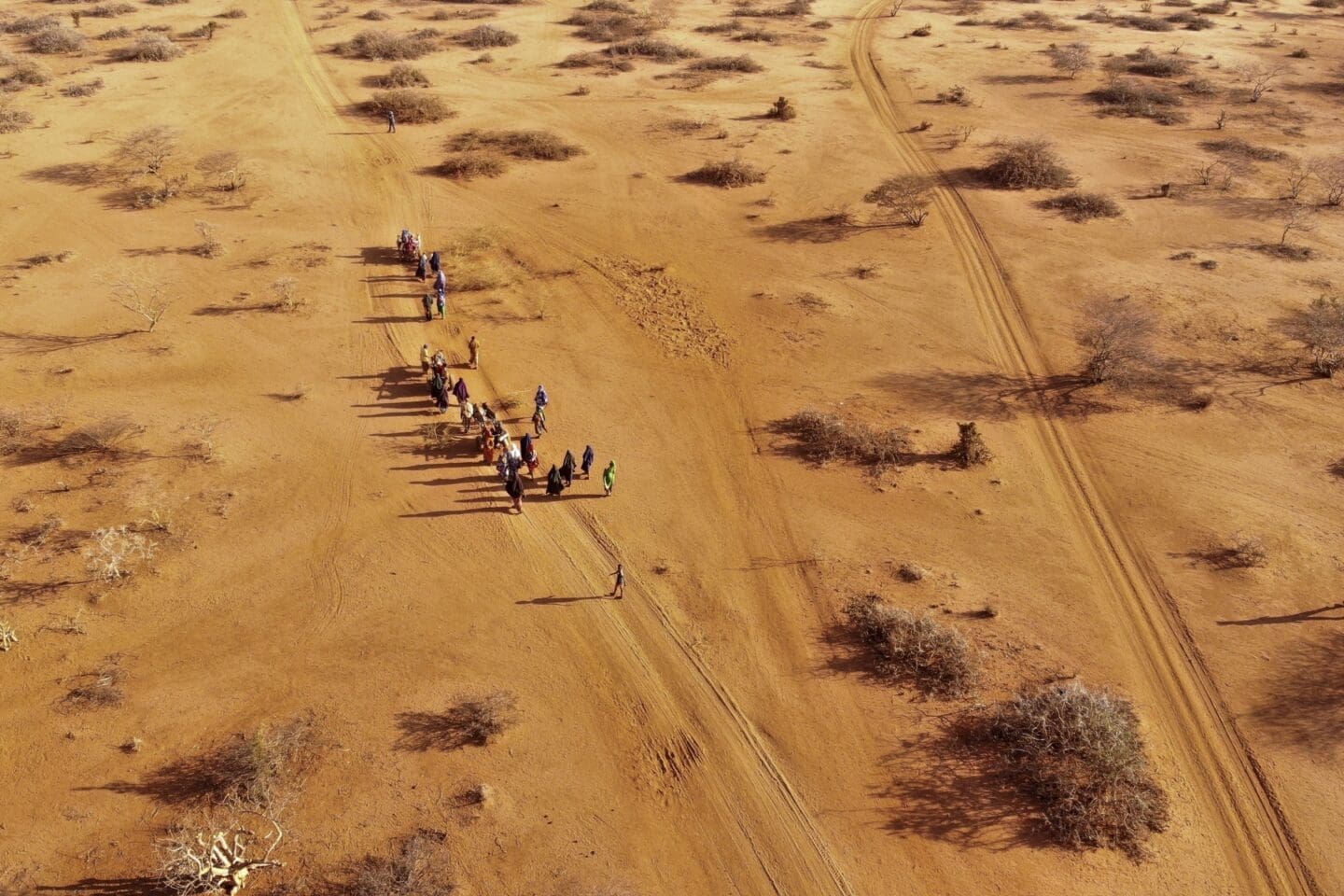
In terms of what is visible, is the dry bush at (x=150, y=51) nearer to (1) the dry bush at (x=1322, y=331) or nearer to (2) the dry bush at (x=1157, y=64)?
(1) the dry bush at (x=1322, y=331)

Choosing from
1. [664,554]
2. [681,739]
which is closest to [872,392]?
[664,554]

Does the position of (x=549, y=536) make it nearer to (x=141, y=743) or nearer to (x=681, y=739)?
(x=681, y=739)

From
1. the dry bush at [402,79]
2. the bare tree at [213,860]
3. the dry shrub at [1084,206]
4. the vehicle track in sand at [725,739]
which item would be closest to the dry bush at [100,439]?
the vehicle track in sand at [725,739]

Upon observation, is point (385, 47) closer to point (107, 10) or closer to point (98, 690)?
point (107, 10)

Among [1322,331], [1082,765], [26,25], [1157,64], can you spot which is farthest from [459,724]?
[26,25]

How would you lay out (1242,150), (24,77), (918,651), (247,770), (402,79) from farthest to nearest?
(402,79)
(24,77)
(1242,150)
(918,651)
(247,770)

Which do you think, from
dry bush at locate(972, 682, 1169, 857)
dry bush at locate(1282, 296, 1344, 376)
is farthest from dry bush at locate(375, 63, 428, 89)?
dry bush at locate(972, 682, 1169, 857)

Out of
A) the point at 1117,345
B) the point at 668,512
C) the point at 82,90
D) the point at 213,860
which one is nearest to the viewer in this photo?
the point at 213,860
